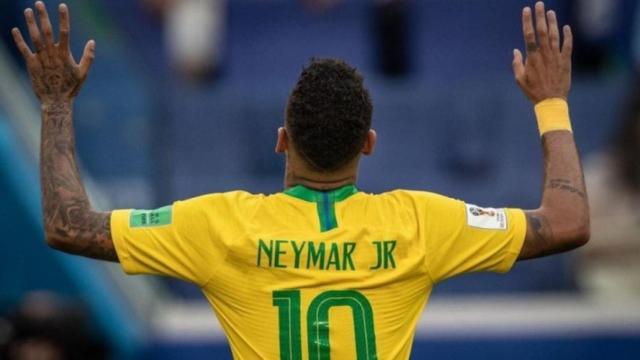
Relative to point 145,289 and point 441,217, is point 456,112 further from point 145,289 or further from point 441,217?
point 441,217

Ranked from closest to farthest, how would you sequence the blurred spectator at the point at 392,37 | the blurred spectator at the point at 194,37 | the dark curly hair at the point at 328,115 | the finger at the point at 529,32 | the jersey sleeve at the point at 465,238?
the dark curly hair at the point at 328,115 < the jersey sleeve at the point at 465,238 < the finger at the point at 529,32 < the blurred spectator at the point at 392,37 < the blurred spectator at the point at 194,37

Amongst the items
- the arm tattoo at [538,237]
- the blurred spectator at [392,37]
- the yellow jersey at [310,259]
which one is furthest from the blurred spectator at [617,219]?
the yellow jersey at [310,259]

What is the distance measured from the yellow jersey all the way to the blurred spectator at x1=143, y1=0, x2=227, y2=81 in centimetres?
803

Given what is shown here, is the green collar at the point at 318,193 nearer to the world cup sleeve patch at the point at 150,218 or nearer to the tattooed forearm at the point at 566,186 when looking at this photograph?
the world cup sleeve patch at the point at 150,218

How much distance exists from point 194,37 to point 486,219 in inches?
328

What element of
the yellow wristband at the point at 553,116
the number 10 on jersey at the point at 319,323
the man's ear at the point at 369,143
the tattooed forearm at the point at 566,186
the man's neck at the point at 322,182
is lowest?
the number 10 on jersey at the point at 319,323

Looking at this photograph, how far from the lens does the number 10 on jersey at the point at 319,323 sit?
411cm

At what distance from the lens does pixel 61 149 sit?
4.25 m

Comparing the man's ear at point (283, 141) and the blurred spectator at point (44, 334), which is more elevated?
the man's ear at point (283, 141)

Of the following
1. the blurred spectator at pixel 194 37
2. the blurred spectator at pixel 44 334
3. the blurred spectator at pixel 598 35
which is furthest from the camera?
the blurred spectator at pixel 194 37

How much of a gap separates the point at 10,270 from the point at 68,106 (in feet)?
14.5

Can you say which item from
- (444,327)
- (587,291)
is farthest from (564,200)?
(587,291)

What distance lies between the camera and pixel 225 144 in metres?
10.5

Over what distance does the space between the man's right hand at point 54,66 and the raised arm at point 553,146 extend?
54.0 inches
